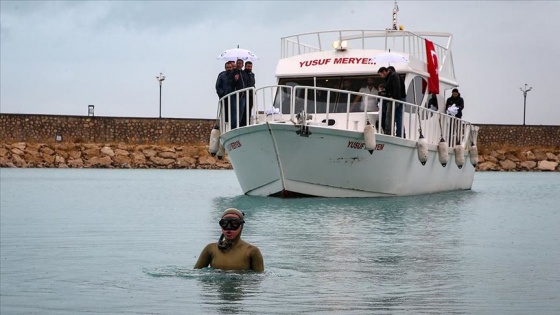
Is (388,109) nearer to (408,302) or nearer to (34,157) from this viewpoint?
(408,302)

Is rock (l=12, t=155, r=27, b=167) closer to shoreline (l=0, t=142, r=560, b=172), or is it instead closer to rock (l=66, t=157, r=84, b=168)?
shoreline (l=0, t=142, r=560, b=172)

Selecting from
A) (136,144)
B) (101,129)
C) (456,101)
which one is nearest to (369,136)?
(456,101)

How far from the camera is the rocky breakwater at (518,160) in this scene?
6234 cm

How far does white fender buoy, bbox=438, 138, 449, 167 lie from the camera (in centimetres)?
2764

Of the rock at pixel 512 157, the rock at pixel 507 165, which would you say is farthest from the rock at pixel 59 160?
the rock at pixel 512 157

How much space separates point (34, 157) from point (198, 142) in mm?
9257

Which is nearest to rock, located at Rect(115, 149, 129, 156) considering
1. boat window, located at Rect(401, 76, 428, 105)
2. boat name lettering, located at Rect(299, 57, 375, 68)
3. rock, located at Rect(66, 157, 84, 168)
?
rock, located at Rect(66, 157, 84, 168)

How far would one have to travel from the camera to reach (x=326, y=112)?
81.8 ft

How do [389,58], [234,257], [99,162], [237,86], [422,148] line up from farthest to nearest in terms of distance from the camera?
[99,162] < [237,86] < [389,58] < [422,148] < [234,257]

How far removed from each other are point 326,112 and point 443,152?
12.8 feet

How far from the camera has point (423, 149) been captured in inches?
1018

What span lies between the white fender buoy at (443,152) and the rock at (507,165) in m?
35.0

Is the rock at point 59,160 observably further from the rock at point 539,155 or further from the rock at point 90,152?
the rock at point 539,155

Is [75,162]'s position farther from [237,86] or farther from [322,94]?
[322,94]
